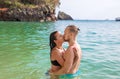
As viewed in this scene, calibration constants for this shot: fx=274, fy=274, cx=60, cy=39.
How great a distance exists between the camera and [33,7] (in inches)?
2616

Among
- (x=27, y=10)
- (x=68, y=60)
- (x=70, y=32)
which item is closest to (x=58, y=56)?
(x=68, y=60)

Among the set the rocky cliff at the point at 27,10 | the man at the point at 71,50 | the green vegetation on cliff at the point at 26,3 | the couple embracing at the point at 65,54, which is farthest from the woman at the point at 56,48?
the green vegetation on cliff at the point at 26,3

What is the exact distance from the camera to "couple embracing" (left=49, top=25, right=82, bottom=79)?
23.1 feet

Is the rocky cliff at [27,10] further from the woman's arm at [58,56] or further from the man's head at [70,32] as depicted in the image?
the man's head at [70,32]

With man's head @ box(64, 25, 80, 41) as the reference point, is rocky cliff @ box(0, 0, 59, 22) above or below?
below

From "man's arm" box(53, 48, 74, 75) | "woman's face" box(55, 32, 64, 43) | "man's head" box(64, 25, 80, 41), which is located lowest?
"man's arm" box(53, 48, 74, 75)

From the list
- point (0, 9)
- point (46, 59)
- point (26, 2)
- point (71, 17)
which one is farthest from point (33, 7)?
point (71, 17)

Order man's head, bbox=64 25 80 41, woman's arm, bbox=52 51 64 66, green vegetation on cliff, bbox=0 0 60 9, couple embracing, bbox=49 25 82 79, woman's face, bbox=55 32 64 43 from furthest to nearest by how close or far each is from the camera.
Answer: green vegetation on cliff, bbox=0 0 60 9 < woman's arm, bbox=52 51 64 66 < woman's face, bbox=55 32 64 43 < couple embracing, bbox=49 25 82 79 < man's head, bbox=64 25 80 41

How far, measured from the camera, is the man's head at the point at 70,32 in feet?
22.7

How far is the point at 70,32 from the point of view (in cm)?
695

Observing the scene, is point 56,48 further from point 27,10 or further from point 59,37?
point 27,10

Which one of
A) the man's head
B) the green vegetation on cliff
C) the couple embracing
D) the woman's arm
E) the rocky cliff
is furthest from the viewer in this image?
the green vegetation on cliff

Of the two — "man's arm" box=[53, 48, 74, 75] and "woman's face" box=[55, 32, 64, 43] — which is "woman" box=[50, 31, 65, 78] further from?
"man's arm" box=[53, 48, 74, 75]

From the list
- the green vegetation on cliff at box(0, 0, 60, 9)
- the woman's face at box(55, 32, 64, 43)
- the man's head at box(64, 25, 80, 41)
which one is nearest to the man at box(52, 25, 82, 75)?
the man's head at box(64, 25, 80, 41)
